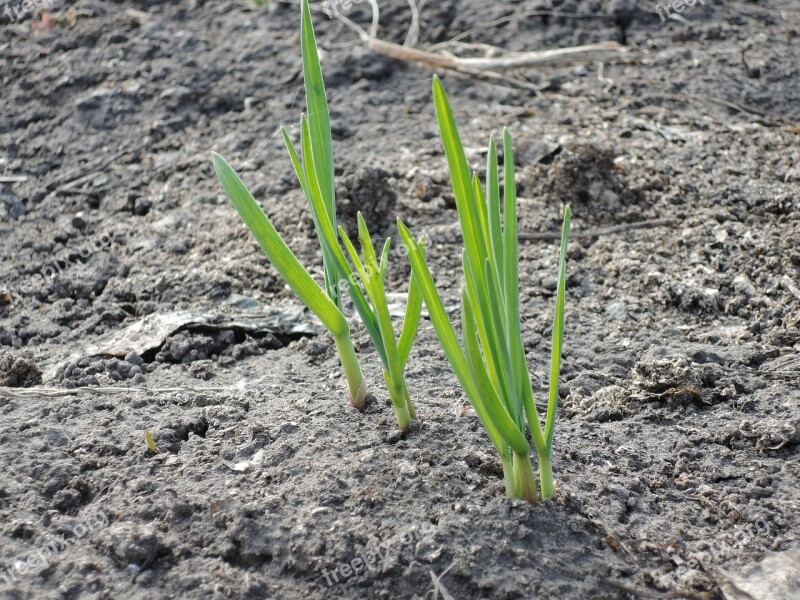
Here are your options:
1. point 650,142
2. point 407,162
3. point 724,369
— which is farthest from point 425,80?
point 724,369

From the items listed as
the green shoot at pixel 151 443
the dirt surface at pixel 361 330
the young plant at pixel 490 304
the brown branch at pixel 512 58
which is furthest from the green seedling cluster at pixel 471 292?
the brown branch at pixel 512 58

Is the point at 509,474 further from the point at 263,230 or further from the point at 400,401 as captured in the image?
the point at 263,230

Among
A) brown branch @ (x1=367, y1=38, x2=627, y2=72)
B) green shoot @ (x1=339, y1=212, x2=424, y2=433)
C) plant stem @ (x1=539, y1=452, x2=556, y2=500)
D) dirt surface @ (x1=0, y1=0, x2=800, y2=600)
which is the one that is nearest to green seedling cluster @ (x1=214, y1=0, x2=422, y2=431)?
green shoot @ (x1=339, y1=212, x2=424, y2=433)

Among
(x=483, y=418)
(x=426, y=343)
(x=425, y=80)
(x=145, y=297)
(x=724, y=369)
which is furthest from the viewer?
(x=425, y=80)

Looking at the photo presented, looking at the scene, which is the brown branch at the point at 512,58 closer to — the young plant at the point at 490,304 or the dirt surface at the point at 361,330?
the dirt surface at the point at 361,330

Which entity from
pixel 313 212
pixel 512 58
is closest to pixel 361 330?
pixel 313 212

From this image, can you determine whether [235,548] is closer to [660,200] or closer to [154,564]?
[154,564]
